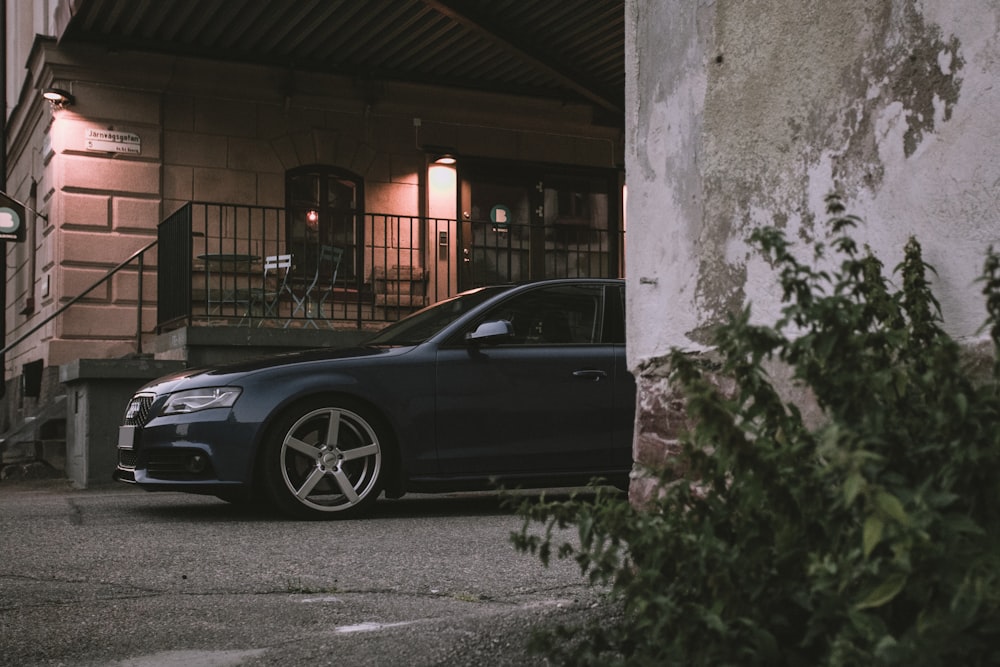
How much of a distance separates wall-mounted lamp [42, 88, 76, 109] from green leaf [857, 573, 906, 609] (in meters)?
13.8

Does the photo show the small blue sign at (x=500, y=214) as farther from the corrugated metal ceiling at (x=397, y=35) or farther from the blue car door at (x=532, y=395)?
the blue car door at (x=532, y=395)

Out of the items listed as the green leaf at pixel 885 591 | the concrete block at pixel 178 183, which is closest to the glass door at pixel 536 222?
the concrete block at pixel 178 183

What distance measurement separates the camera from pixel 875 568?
182 centimetres

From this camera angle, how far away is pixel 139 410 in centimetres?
780

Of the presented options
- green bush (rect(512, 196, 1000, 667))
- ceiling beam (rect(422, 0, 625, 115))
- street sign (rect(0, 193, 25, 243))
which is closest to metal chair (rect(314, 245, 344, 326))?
ceiling beam (rect(422, 0, 625, 115))

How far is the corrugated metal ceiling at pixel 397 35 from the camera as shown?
521 inches

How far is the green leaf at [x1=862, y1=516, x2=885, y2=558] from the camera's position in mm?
1705

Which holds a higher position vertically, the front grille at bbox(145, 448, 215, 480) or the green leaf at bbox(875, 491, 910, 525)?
the green leaf at bbox(875, 491, 910, 525)

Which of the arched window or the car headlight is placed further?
the arched window

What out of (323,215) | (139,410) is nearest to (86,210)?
(323,215)

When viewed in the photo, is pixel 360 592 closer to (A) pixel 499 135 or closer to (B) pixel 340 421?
(B) pixel 340 421

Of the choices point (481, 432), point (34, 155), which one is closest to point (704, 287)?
point (481, 432)

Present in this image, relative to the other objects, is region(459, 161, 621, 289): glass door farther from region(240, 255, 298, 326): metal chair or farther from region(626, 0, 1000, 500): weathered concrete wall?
region(626, 0, 1000, 500): weathered concrete wall

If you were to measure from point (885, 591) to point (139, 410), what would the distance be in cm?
668
